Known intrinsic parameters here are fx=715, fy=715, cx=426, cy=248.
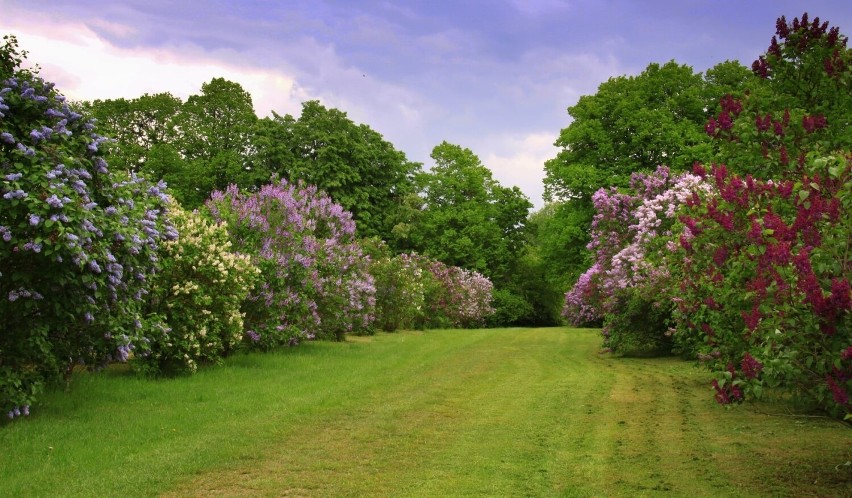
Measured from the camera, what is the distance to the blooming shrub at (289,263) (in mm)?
16203

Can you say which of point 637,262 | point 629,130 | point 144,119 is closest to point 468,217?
point 629,130

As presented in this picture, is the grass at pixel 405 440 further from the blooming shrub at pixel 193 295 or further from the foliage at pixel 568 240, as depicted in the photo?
the foliage at pixel 568 240

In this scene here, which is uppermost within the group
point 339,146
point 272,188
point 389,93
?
point 339,146

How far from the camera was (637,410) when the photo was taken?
10.8m

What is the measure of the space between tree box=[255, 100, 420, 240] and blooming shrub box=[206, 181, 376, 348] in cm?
1901

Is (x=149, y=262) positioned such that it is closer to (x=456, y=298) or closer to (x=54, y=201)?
(x=54, y=201)

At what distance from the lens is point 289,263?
1728cm

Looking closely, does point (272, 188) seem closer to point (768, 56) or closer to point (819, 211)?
point (768, 56)

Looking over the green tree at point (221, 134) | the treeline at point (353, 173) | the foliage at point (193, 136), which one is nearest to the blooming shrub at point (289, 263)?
the treeline at point (353, 173)

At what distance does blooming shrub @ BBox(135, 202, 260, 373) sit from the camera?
12641 mm

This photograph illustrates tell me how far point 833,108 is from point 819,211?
169 inches

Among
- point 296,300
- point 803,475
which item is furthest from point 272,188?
point 803,475

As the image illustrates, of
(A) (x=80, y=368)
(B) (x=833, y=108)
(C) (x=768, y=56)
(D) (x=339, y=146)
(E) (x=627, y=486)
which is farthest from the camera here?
(D) (x=339, y=146)

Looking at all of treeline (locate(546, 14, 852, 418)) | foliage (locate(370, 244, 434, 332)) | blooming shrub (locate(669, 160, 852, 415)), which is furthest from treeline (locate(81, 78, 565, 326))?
blooming shrub (locate(669, 160, 852, 415))
